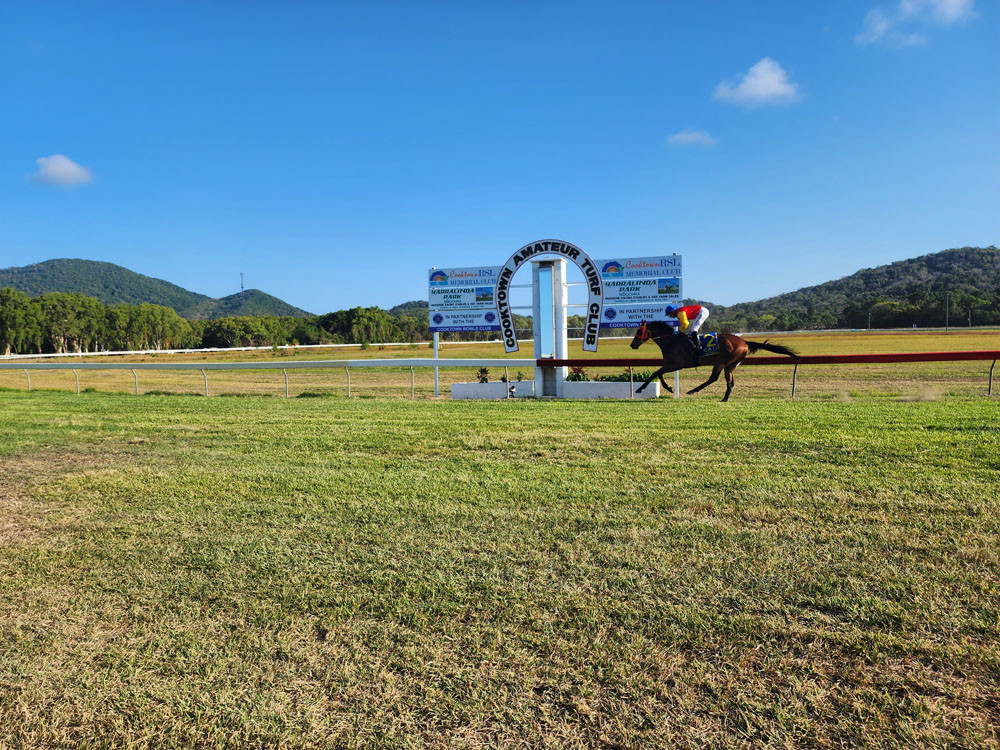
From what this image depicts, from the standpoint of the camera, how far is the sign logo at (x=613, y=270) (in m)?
20.4

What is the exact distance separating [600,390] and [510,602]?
16705 millimetres

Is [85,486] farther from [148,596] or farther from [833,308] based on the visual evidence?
[833,308]

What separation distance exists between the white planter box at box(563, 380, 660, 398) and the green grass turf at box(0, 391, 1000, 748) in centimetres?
1079

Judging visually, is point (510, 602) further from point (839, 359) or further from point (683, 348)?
point (839, 359)

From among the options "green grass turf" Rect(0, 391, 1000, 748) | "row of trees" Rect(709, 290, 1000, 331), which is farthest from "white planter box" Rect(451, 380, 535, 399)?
"row of trees" Rect(709, 290, 1000, 331)

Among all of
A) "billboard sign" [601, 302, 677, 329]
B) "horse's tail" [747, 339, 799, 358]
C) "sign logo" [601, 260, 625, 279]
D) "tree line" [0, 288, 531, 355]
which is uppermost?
"tree line" [0, 288, 531, 355]

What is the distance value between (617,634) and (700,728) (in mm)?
932

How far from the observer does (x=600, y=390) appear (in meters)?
20.6

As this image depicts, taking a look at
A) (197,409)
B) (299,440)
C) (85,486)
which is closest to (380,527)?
(85,486)

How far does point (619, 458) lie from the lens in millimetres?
9219

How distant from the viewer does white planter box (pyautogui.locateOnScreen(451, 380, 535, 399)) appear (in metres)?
21.6

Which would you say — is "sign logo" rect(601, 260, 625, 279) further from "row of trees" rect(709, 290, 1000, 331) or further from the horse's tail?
the horse's tail

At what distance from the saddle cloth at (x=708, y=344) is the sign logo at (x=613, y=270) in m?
17.2

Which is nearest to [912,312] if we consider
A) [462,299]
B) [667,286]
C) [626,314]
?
[667,286]
